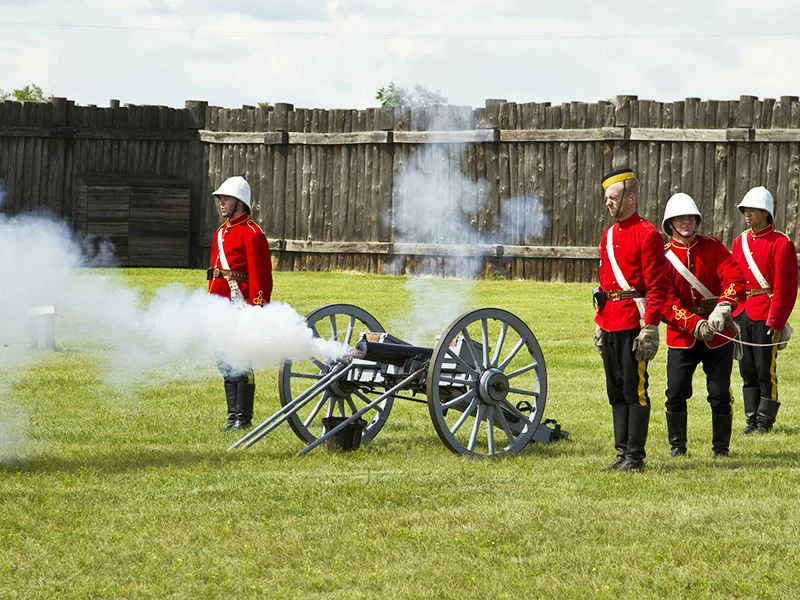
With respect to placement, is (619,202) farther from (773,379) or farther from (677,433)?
(773,379)

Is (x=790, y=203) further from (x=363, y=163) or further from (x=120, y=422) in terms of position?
(x=120, y=422)

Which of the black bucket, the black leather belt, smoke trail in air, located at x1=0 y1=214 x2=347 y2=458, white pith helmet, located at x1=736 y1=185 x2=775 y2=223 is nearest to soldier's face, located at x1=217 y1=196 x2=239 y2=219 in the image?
the black leather belt

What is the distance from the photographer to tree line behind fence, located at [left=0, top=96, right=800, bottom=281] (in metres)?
18.8

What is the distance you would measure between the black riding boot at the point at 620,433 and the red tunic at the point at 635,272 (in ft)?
1.66

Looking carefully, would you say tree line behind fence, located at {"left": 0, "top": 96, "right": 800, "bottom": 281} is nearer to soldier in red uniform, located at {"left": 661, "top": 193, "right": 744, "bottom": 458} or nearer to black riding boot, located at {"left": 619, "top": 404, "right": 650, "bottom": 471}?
soldier in red uniform, located at {"left": 661, "top": 193, "right": 744, "bottom": 458}

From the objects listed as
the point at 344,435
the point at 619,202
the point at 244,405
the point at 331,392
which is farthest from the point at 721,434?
the point at 244,405

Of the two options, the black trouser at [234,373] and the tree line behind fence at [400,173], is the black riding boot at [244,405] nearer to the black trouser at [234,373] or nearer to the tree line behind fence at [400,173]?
the black trouser at [234,373]

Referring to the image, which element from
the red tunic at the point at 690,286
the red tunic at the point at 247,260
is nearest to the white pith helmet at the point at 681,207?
the red tunic at the point at 690,286

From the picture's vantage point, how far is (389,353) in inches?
316

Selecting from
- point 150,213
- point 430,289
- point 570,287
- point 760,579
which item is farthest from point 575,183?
point 760,579

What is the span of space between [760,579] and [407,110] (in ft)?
51.8

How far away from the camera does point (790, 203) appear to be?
725 inches

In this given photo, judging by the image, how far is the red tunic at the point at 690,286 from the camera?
7875 millimetres

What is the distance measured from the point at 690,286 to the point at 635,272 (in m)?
0.67
